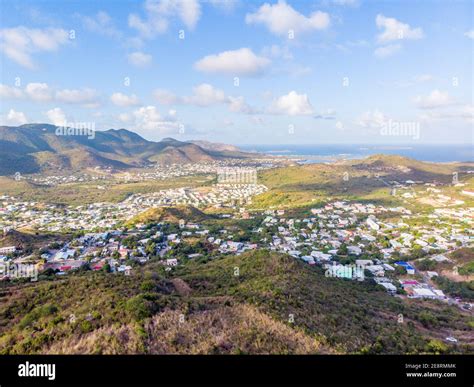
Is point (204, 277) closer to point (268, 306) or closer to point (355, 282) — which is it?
point (268, 306)

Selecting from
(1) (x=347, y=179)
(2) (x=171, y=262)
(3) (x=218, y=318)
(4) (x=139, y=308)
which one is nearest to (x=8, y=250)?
(2) (x=171, y=262)

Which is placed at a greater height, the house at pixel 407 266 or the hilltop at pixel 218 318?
the hilltop at pixel 218 318

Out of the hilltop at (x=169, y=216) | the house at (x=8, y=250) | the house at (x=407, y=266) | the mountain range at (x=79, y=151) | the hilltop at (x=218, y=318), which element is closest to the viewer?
the hilltop at (x=218, y=318)

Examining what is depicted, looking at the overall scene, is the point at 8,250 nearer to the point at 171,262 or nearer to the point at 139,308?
the point at 171,262

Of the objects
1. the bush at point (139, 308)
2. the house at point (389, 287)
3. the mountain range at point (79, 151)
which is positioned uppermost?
the mountain range at point (79, 151)

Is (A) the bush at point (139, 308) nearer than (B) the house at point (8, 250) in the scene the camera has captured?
Yes

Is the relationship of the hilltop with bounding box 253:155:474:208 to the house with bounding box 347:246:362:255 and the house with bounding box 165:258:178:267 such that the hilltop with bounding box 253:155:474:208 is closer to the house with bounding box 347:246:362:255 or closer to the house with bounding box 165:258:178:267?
the house with bounding box 347:246:362:255

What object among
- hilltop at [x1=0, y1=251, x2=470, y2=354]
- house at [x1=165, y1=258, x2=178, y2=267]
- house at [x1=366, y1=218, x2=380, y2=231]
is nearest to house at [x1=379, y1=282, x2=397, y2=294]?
hilltop at [x1=0, y1=251, x2=470, y2=354]

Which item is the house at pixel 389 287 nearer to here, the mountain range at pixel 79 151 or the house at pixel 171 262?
the house at pixel 171 262

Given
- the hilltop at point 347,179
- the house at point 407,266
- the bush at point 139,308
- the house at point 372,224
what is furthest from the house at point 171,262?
the hilltop at point 347,179
